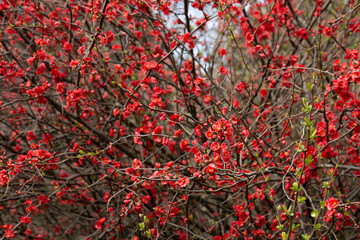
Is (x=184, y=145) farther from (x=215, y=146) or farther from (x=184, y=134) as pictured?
(x=184, y=134)

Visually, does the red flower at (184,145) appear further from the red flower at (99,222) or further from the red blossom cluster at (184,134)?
the red flower at (99,222)

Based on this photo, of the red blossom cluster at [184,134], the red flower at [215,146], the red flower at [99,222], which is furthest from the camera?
the red flower at [99,222]

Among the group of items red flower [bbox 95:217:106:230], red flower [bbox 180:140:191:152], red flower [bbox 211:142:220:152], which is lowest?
red flower [bbox 95:217:106:230]

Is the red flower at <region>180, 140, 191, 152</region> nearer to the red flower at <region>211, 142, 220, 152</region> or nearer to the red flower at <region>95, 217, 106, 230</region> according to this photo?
the red flower at <region>211, 142, 220, 152</region>

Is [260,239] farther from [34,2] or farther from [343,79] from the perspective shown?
[34,2]

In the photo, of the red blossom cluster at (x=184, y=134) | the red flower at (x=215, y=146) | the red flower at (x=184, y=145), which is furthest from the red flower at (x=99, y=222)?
the red flower at (x=215, y=146)

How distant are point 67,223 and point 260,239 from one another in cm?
303

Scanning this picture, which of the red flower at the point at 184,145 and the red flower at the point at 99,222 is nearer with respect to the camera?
the red flower at the point at 184,145

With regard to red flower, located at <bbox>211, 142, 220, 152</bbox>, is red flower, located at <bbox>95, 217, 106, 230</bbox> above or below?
below

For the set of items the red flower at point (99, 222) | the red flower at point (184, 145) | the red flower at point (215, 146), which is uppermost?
the red flower at point (184, 145)

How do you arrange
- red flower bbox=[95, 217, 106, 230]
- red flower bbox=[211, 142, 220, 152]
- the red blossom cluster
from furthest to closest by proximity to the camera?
red flower bbox=[95, 217, 106, 230], the red blossom cluster, red flower bbox=[211, 142, 220, 152]

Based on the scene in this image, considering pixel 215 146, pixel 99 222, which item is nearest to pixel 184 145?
pixel 215 146

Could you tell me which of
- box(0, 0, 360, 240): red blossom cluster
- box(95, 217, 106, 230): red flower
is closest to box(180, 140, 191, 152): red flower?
box(0, 0, 360, 240): red blossom cluster

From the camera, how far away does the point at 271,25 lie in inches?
158
